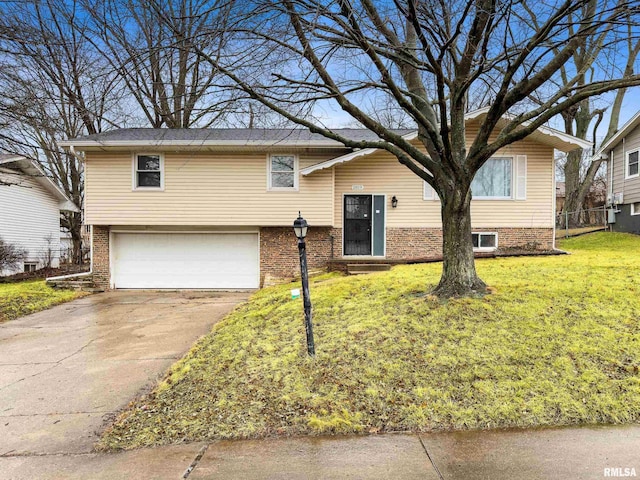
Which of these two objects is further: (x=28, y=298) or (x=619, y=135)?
(x=619, y=135)

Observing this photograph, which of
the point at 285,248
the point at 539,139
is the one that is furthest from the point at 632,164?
the point at 285,248

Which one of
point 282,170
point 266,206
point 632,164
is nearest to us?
point 266,206

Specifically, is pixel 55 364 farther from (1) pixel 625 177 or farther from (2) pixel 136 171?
(1) pixel 625 177

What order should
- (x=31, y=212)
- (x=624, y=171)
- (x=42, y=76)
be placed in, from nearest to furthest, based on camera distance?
1. (x=42, y=76)
2. (x=624, y=171)
3. (x=31, y=212)

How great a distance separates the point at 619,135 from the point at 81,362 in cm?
2021

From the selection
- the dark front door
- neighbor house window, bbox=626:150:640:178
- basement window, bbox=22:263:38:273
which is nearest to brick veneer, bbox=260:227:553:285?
the dark front door

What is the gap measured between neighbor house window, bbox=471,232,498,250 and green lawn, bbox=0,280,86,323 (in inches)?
480

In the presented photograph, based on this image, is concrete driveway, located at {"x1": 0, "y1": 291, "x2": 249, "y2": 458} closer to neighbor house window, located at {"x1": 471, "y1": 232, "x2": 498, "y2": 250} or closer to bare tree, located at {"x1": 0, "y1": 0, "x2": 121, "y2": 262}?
bare tree, located at {"x1": 0, "y1": 0, "x2": 121, "y2": 262}

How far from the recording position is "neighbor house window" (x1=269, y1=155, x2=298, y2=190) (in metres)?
12.2

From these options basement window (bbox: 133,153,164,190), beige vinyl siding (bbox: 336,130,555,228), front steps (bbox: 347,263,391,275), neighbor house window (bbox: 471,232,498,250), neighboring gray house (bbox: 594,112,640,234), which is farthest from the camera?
neighboring gray house (bbox: 594,112,640,234)

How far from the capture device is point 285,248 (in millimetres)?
12445

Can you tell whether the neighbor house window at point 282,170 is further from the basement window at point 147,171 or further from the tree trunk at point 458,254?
the tree trunk at point 458,254

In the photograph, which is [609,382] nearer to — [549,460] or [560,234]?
[549,460]

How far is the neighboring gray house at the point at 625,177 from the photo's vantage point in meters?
15.9
